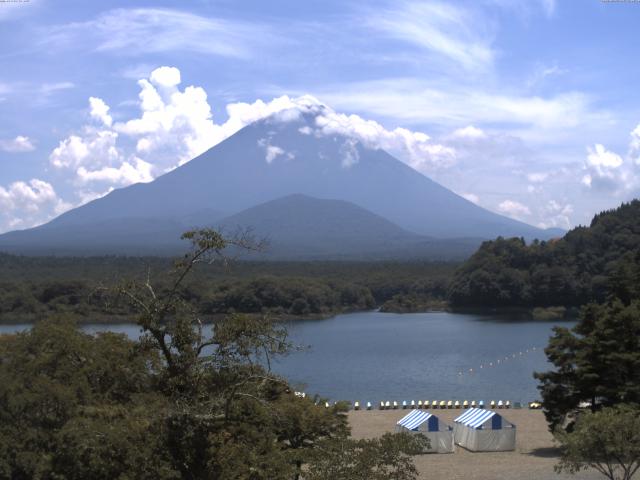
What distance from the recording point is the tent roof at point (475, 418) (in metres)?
18.8

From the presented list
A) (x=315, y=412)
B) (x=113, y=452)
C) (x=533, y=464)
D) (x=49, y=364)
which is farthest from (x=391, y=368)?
(x=113, y=452)

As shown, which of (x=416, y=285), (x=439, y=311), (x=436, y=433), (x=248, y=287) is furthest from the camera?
(x=416, y=285)

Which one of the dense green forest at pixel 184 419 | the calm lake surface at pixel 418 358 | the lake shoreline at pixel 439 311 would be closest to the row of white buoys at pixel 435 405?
the calm lake surface at pixel 418 358

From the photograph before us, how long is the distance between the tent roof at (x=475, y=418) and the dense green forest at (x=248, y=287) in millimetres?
24279

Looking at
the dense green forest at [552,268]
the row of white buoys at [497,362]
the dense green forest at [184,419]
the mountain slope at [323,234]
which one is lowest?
the row of white buoys at [497,362]

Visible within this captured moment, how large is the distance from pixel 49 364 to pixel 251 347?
4.21 metres

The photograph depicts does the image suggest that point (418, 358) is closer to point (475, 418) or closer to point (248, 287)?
point (475, 418)

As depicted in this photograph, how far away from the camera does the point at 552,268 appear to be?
63656 millimetres

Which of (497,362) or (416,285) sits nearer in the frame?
(497,362)

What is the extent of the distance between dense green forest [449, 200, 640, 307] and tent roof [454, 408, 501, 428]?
42991 millimetres

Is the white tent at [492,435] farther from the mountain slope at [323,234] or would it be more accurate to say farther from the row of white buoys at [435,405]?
the mountain slope at [323,234]

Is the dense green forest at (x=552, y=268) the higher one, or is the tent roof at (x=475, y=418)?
the dense green forest at (x=552, y=268)

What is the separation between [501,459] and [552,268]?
4761 centimetres

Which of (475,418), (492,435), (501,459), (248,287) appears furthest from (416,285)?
(501,459)
